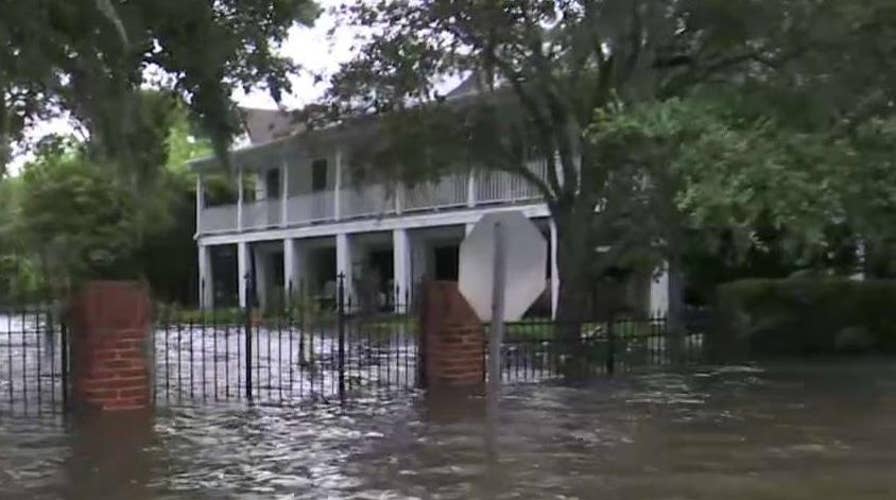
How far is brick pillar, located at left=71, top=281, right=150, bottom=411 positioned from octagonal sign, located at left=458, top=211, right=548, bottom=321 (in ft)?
15.7

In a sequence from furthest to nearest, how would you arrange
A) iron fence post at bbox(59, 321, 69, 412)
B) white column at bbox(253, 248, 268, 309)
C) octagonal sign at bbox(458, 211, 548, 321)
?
1. white column at bbox(253, 248, 268, 309)
2. iron fence post at bbox(59, 321, 69, 412)
3. octagonal sign at bbox(458, 211, 548, 321)

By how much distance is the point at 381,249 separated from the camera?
121 feet

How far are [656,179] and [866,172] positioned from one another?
4248mm

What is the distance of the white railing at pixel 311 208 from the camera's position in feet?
115

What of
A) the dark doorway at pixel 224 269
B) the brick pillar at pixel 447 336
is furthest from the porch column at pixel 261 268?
the brick pillar at pixel 447 336

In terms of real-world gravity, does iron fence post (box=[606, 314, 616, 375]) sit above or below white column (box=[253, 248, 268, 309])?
below

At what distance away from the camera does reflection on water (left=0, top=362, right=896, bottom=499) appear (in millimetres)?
8297

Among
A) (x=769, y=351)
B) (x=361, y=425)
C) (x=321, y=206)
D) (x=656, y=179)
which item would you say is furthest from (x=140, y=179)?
(x=321, y=206)

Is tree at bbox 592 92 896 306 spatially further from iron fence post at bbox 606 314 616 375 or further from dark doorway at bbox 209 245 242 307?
dark doorway at bbox 209 245 242 307

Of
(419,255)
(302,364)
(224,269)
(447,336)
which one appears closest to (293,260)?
(419,255)

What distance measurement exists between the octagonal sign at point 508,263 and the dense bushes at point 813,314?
484 inches

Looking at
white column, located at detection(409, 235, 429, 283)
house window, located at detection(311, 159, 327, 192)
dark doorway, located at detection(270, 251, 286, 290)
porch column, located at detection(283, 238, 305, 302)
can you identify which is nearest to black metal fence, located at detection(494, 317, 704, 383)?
white column, located at detection(409, 235, 429, 283)

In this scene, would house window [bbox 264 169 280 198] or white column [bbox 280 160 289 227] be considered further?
house window [bbox 264 169 280 198]

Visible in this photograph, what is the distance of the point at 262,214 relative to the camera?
3850 centimetres
